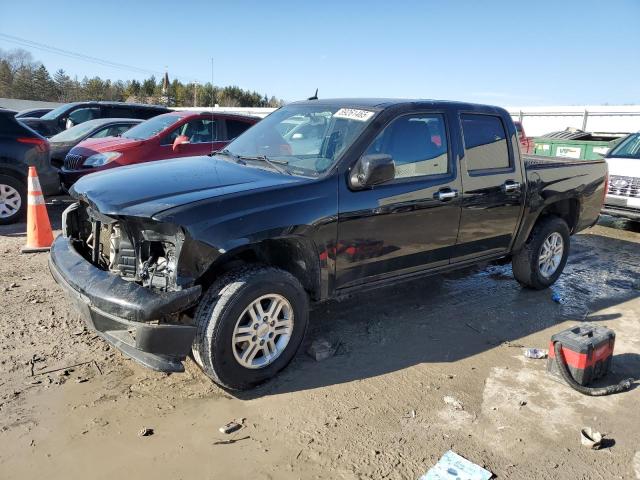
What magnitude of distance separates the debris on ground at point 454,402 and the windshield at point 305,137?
69.8 inches

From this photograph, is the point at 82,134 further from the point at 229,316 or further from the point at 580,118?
the point at 580,118

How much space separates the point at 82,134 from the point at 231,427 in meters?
8.83

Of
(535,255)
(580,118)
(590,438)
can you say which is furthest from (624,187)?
(580,118)

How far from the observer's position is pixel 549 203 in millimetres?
5238

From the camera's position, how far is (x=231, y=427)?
2930mm

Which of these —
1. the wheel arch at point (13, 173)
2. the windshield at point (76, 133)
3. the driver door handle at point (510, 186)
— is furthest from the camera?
the windshield at point (76, 133)

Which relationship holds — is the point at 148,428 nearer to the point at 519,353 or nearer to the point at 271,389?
the point at 271,389

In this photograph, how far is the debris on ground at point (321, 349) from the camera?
12.5ft

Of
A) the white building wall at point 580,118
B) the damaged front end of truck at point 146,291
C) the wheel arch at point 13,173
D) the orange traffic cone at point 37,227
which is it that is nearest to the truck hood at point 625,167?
the damaged front end of truck at point 146,291

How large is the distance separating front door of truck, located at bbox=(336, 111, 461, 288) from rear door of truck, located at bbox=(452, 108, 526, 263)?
17cm

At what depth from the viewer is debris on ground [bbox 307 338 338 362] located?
3805mm

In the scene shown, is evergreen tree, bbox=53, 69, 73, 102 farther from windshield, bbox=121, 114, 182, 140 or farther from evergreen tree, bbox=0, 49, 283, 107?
windshield, bbox=121, 114, 182, 140

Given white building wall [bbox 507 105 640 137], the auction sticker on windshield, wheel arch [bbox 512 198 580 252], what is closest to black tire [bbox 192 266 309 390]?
the auction sticker on windshield

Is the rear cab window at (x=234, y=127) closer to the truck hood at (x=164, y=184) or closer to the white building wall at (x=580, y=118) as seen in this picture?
the truck hood at (x=164, y=184)
